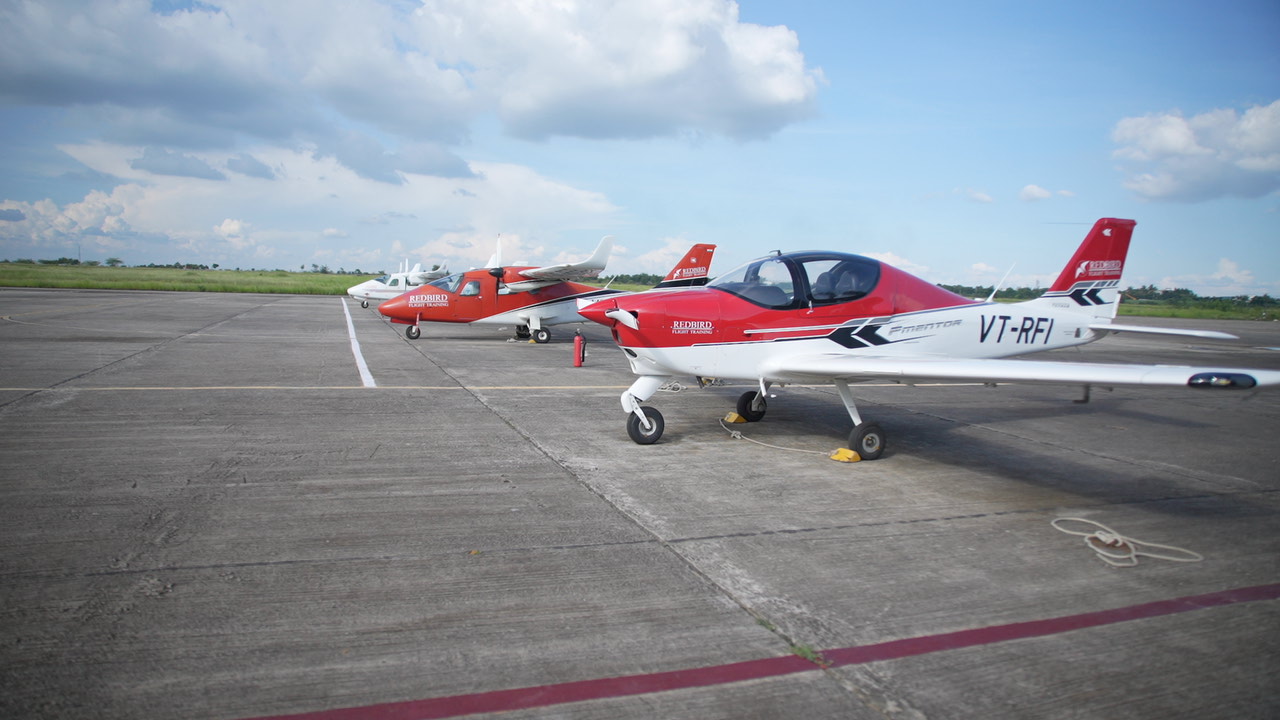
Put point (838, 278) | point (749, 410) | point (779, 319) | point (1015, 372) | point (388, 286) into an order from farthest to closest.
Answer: point (388, 286) → point (749, 410) → point (838, 278) → point (779, 319) → point (1015, 372)

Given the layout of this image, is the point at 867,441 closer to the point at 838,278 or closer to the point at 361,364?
the point at 838,278

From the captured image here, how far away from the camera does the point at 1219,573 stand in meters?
4.28

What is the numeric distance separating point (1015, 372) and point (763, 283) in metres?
2.66

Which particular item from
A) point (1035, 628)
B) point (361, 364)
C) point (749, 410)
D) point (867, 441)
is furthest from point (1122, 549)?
point (361, 364)

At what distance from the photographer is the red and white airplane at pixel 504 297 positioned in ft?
61.8

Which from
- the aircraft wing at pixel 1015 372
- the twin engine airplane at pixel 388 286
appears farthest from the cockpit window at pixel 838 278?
the twin engine airplane at pixel 388 286

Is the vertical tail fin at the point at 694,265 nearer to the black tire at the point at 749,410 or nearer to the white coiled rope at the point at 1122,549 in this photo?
the black tire at the point at 749,410

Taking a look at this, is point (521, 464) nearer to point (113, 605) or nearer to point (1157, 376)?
point (113, 605)

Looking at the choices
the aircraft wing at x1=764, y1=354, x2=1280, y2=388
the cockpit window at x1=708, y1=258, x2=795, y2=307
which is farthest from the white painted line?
the aircraft wing at x1=764, y1=354, x2=1280, y2=388

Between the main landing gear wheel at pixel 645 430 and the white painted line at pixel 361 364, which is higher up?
the main landing gear wheel at pixel 645 430

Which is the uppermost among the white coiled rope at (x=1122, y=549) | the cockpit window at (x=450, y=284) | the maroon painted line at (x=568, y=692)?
the cockpit window at (x=450, y=284)

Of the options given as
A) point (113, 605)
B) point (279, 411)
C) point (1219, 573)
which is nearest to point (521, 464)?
point (113, 605)

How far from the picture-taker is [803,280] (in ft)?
23.9

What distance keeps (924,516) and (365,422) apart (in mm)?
6186
